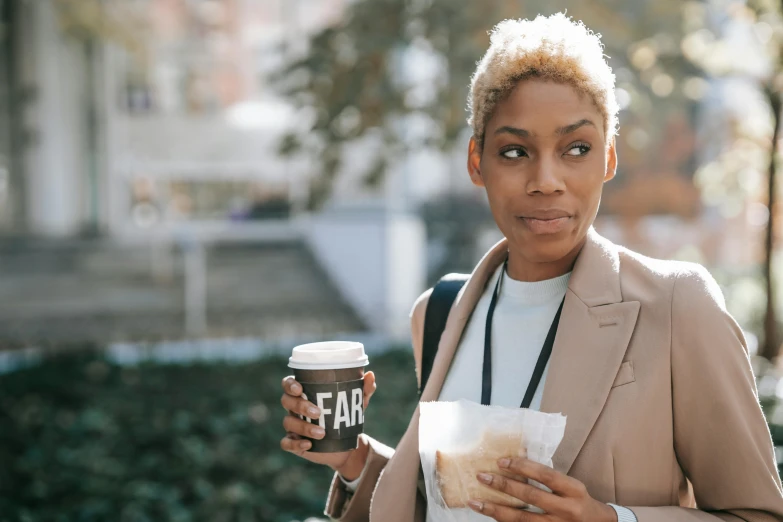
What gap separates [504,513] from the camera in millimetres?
1270

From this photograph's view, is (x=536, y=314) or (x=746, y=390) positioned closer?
(x=746, y=390)

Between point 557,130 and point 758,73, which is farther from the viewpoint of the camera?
point 758,73

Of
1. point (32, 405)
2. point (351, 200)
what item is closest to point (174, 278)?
point (351, 200)

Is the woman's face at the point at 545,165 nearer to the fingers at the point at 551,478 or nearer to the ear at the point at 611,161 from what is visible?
the ear at the point at 611,161

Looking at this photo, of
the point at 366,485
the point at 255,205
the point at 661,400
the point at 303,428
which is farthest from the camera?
the point at 255,205

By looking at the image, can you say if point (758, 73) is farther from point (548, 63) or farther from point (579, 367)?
point (579, 367)

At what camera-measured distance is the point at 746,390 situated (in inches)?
51.3

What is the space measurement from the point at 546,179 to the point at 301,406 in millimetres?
742

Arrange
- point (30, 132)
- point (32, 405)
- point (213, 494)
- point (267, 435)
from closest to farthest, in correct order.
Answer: point (213, 494), point (267, 435), point (32, 405), point (30, 132)

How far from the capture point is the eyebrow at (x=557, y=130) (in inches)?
55.9

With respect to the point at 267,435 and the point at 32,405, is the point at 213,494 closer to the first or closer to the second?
the point at 267,435

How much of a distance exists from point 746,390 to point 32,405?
651 centimetres

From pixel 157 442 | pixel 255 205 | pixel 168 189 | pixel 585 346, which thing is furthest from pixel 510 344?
pixel 168 189

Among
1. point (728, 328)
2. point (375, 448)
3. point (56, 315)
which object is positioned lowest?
point (56, 315)
